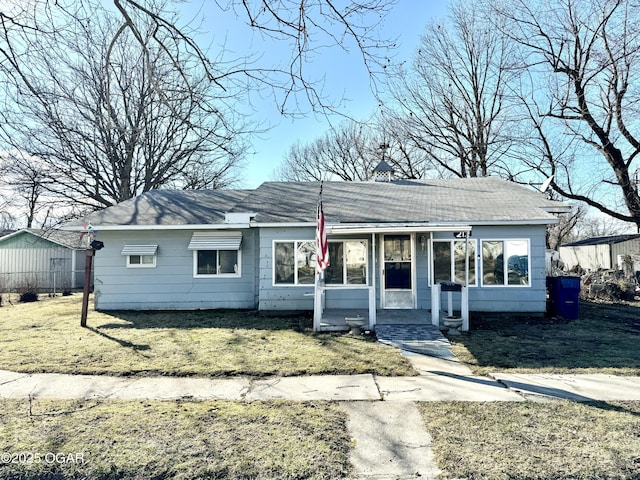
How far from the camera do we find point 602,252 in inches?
1027

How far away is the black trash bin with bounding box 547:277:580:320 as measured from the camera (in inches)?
400

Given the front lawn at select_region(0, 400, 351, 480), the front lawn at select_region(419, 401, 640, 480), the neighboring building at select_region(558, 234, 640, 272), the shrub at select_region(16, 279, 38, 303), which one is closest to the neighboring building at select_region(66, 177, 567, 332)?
the front lawn at select_region(0, 400, 351, 480)

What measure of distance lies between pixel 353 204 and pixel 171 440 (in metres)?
9.50

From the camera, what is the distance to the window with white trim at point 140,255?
1174 centimetres

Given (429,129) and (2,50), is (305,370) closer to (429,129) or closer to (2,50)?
(2,50)

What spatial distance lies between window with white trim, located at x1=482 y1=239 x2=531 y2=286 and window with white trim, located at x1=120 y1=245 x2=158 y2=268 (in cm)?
939

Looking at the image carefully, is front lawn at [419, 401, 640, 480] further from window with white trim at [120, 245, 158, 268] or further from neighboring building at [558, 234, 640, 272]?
neighboring building at [558, 234, 640, 272]

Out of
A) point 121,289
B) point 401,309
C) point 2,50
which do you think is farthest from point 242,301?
point 2,50

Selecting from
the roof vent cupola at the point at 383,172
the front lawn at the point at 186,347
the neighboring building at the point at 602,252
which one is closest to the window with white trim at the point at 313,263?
the front lawn at the point at 186,347

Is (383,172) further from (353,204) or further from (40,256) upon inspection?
(40,256)

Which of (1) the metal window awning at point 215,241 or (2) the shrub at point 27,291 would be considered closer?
(1) the metal window awning at point 215,241

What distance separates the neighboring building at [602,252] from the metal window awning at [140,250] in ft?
75.6

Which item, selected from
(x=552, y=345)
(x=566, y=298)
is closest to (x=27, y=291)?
(x=552, y=345)

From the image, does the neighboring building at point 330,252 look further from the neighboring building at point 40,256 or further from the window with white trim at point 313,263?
the neighboring building at point 40,256
